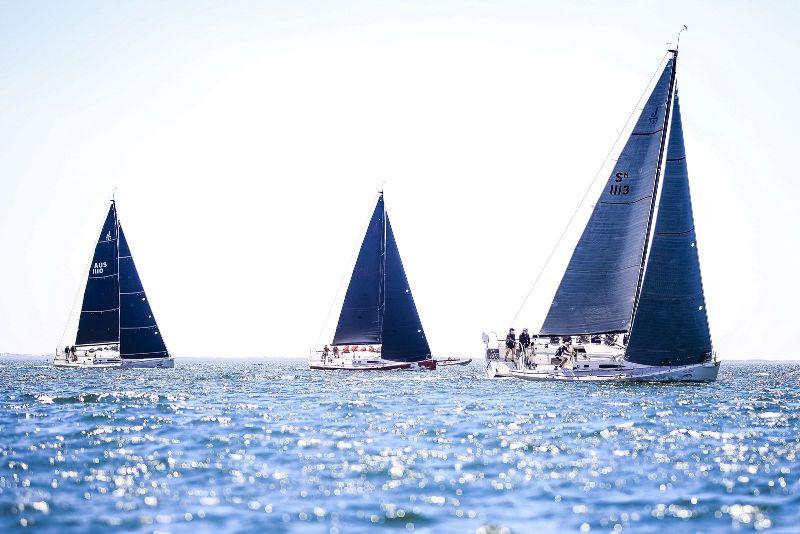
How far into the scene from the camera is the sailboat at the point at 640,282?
41.3 metres

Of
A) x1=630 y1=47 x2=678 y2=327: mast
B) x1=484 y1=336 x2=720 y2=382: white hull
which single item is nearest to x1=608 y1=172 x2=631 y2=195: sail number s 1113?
x1=630 y1=47 x2=678 y2=327: mast

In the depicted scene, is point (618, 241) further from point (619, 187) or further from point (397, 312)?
point (397, 312)

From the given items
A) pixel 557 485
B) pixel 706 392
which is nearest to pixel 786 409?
pixel 706 392

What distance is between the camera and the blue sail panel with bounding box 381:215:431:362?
2653 inches

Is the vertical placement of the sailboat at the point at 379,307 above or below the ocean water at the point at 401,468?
above

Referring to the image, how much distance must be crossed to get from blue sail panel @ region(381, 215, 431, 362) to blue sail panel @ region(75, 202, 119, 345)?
22.8 m

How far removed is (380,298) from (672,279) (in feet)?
98.6

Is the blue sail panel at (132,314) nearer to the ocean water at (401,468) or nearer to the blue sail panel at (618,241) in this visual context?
the blue sail panel at (618,241)

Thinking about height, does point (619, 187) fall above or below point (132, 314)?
above

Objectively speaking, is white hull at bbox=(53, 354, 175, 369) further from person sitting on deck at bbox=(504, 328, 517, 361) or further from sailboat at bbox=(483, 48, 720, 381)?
sailboat at bbox=(483, 48, 720, 381)

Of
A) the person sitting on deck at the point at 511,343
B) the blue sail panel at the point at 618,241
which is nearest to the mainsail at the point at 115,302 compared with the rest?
the person sitting on deck at the point at 511,343

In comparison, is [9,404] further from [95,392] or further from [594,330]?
[594,330]

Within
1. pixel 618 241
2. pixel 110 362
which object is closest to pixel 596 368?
pixel 618 241

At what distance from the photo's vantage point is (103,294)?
236ft
